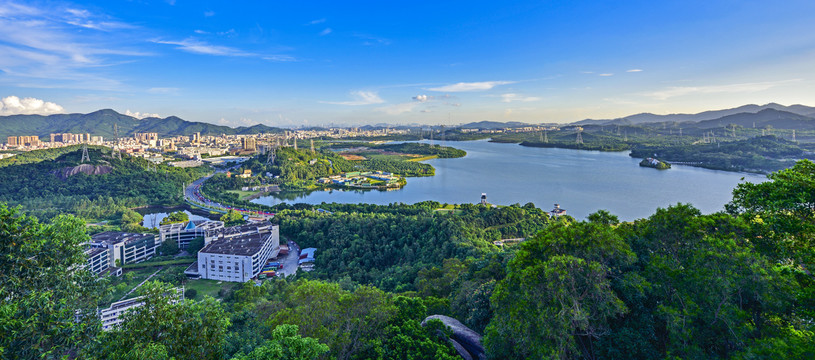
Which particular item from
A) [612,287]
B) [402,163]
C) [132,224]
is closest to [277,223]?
[132,224]

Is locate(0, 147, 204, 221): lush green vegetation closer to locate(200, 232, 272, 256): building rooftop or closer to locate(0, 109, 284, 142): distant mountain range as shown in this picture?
locate(200, 232, 272, 256): building rooftop

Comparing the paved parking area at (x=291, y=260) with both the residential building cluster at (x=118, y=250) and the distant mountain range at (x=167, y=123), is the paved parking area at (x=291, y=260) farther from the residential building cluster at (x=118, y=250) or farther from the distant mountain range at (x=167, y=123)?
the distant mountain range at (x=167, y=123)

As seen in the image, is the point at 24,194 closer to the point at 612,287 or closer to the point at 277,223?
the point at 277,223

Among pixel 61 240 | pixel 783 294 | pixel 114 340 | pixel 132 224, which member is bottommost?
pixel 132 224

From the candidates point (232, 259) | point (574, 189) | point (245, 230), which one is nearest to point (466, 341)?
point (232, 259)

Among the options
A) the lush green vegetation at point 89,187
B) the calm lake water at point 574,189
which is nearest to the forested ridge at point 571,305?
the calm lake water at point 574,189
